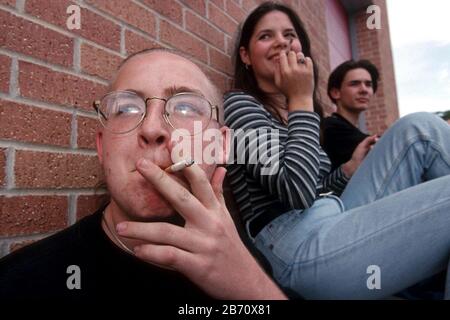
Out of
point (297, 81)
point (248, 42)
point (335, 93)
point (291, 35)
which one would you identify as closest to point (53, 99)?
point (297, 81)

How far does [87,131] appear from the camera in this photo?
3.22 ft

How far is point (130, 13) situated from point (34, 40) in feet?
1.29

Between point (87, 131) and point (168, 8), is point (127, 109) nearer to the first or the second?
point (87, 131)

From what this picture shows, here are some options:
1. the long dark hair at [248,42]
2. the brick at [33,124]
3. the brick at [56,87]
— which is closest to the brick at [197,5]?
the long dark hair at [248,42]

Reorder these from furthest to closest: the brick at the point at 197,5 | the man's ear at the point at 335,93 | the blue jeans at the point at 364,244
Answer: the man's ear at the point at 335,93
the brick at the point at 197,5
the blue jeans at the point at 364,244

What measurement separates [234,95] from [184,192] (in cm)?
81

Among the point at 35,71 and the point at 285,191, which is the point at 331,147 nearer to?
the point at 285,191

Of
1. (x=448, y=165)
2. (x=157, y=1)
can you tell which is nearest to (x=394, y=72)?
(x=448, y=165)

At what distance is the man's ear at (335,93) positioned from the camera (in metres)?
2.72

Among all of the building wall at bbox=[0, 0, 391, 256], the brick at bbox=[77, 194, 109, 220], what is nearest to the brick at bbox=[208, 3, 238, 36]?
the building wall at bbox=[0, 0, 391, 256]

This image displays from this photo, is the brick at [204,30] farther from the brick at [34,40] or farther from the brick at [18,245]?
the brick at [18,245]

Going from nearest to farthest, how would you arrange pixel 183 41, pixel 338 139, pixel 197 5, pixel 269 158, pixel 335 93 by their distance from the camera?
pixel 269 158
pixel 183 41
pixel 197 5
pixel 338 139
pixel 335 93

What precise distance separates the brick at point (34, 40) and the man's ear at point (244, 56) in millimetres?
933

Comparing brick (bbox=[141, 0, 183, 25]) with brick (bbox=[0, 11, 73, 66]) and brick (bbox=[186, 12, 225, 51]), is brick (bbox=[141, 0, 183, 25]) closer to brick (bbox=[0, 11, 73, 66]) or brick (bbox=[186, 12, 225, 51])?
brick (bbox=[186, 12, 225, 51])
